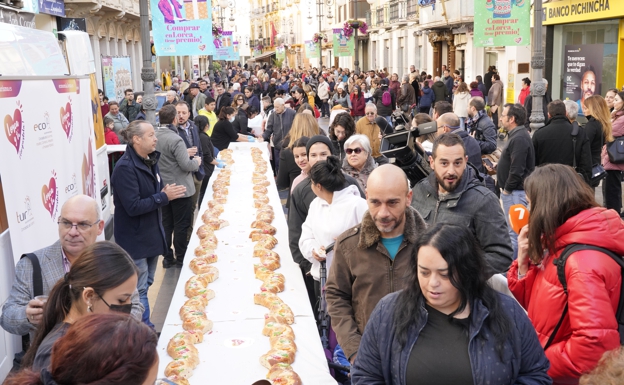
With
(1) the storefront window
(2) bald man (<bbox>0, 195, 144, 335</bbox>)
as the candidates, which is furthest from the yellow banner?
(2) bald man (<bbox>0, 195, 144, 335</bbox>)

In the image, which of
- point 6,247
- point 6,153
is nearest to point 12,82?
point 6,153

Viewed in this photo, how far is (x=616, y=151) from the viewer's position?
30.4 feet

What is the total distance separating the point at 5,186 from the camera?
15.3 feet

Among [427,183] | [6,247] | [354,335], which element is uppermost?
[427,183]

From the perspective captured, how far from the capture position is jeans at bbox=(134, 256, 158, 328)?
623 centimetres

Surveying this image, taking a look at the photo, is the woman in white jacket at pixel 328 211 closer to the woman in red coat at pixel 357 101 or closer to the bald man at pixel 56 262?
the bald man at pixel 56 262

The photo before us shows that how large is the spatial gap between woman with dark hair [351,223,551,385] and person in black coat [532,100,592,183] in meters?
6.05

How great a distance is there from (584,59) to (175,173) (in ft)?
49.0

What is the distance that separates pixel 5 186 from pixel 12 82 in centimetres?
84

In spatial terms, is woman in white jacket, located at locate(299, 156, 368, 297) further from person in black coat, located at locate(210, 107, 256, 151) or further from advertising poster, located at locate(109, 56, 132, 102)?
advertising poster, located at locate(109, 56, 132, 102)

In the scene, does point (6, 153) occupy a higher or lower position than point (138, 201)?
higher

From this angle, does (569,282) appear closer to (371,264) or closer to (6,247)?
(371,264)

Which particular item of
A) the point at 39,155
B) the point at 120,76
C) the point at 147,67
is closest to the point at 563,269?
the point at 39,155

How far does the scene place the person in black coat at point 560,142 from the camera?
8.42 meters
